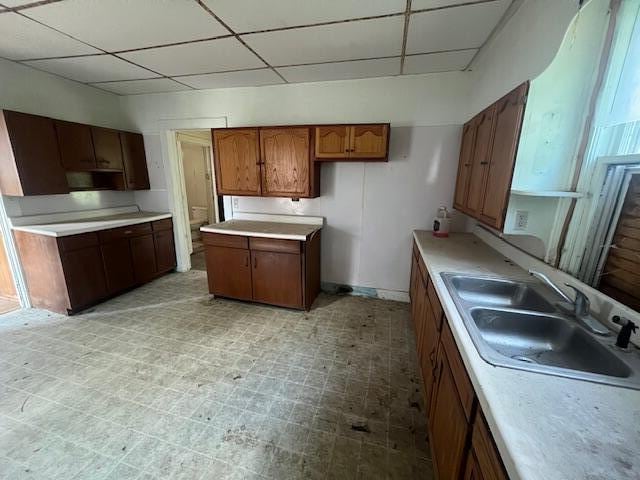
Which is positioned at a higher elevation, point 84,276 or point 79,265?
point 79,265

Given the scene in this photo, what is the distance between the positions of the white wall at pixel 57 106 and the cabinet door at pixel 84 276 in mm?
785

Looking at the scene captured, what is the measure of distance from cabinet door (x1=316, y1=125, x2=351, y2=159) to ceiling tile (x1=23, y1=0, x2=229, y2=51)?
1.16 metres

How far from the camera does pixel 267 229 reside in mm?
2949

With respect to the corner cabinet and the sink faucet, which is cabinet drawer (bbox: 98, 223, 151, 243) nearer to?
the corner cabinet

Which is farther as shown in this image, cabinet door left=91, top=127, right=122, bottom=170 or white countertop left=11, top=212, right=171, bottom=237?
cabinet door left=91, top=127, right=122, bottom=170

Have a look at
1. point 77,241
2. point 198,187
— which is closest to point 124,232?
point 77,241

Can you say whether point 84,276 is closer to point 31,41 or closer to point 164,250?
point 164,250

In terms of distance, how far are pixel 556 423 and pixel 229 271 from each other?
2880 mm

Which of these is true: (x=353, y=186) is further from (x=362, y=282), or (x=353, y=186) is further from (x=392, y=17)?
(x=392, y=17)

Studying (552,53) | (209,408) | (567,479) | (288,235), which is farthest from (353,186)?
(567,479)

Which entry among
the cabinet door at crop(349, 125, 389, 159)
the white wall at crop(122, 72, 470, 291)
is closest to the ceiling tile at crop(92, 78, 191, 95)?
the white wall at crop(122, 72, 470, 291)

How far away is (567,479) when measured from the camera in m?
0.55

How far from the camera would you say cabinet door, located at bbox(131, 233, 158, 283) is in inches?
132

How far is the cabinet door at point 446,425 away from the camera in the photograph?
0.94 m
